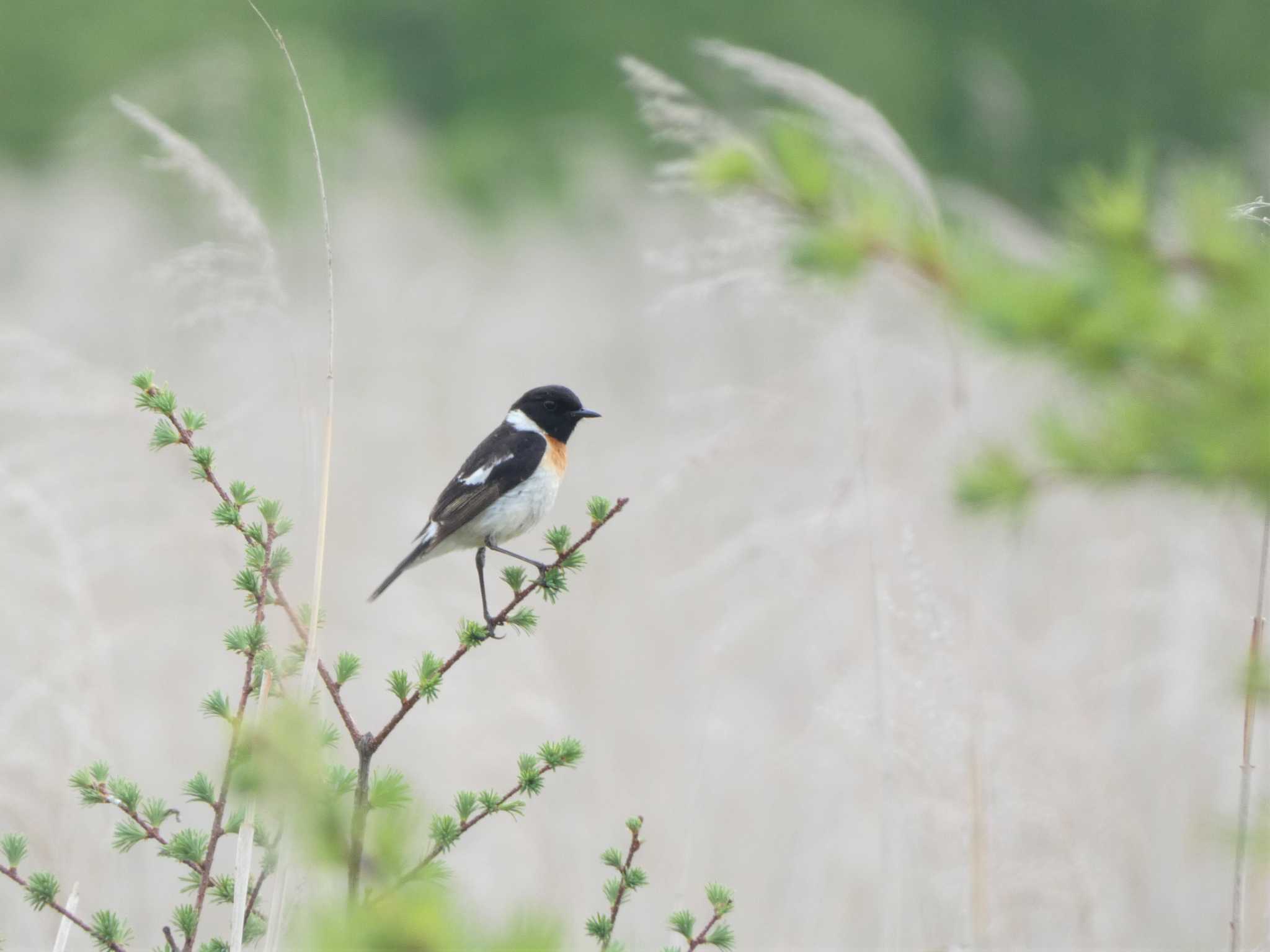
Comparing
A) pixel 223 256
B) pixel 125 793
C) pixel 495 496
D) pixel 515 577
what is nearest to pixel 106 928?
pixel 125 793

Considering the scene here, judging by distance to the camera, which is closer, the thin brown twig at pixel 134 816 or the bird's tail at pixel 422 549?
the thin brown twig at pixel 134 816

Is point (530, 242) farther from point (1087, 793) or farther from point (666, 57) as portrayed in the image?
point (1087, 793)

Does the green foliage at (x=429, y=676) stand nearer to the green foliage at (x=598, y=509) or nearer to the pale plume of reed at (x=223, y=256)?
the green foliage at (x=598, y=509)

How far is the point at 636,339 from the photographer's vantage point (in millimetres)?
11828

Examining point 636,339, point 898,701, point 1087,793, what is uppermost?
point 636,339

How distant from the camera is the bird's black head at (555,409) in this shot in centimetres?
482

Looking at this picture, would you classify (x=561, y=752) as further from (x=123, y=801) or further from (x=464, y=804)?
(x=123, y=801)

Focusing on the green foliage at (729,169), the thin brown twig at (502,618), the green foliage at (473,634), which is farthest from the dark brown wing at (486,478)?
the green foliage at (729,169)

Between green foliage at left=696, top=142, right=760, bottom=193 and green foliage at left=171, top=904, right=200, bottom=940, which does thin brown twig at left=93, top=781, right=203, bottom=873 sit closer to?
green foliage at left=171, top=904, right=200, bottom=940

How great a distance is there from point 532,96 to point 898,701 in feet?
71.3

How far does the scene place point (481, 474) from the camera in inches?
177

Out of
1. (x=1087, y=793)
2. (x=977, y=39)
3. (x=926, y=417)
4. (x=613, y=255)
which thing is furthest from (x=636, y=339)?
(x=977, y=39)

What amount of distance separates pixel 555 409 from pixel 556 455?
0.63 ft

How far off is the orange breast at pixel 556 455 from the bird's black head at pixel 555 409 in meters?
0.03
